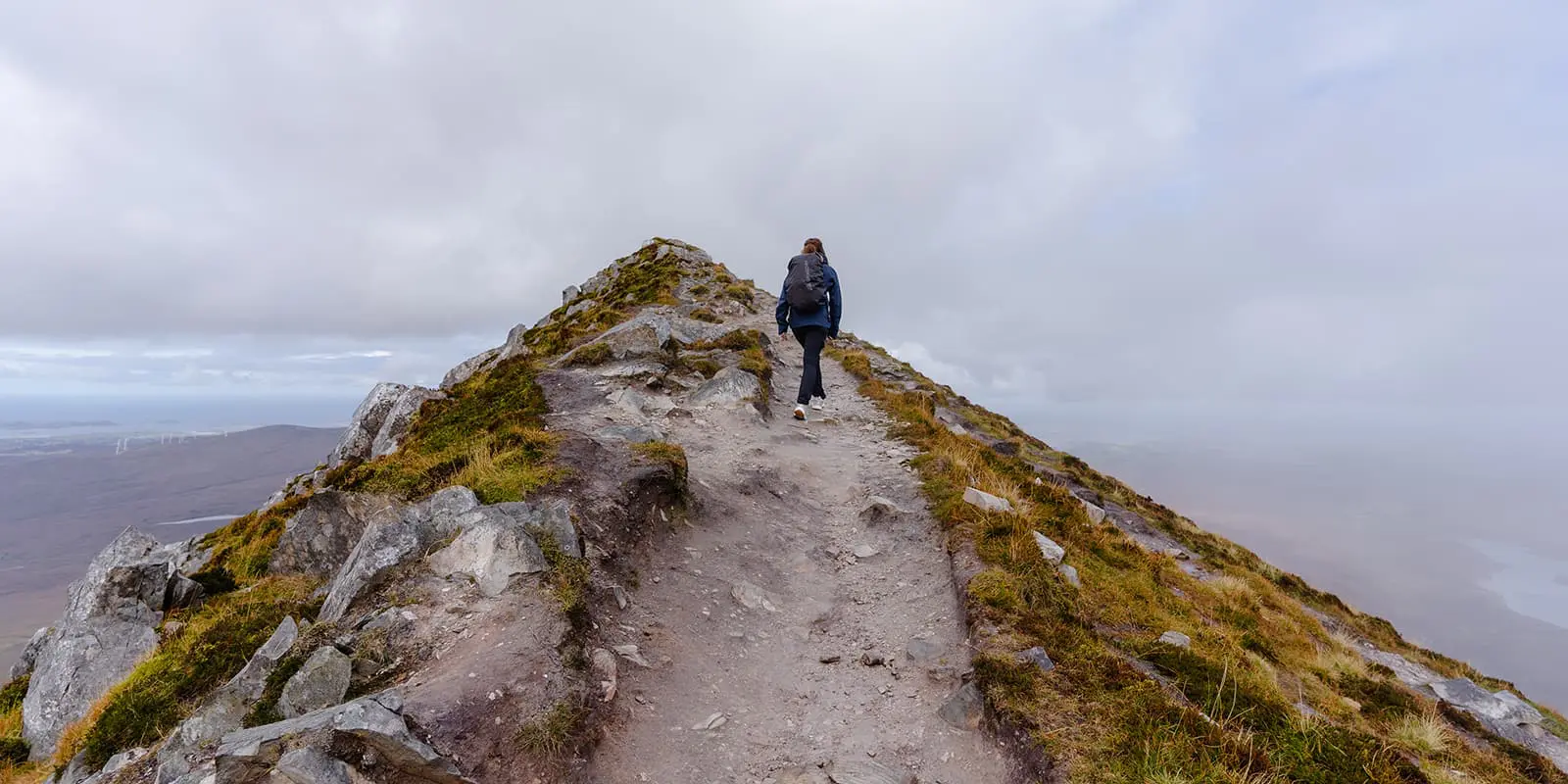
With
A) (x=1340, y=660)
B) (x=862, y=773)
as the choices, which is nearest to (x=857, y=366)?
(x=1340, y=660)

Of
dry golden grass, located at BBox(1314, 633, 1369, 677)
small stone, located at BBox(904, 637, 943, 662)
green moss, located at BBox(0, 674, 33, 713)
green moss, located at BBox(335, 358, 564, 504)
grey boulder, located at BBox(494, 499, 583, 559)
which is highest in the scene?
green moss, located at BBox(335, 358, 564, 504)

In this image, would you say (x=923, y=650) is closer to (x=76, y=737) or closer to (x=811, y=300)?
(x=811, y=300)

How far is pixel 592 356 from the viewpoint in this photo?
21031 mm

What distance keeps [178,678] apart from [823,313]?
13183 mm

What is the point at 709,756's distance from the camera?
6.39 meters

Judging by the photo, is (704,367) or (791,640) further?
(704,367)

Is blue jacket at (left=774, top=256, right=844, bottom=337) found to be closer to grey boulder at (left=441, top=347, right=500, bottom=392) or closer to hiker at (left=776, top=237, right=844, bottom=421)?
hiker at (left=776, top=237, right=844, bottom=421)

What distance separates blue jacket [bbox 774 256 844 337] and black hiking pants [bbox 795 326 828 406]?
17 centimetres

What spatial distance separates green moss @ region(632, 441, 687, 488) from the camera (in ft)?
37.4

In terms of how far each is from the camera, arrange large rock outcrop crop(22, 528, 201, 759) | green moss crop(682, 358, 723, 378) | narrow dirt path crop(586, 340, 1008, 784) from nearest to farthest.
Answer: narrow dirt path crop(586, 340, 1008, 784) < large rock outcrop crop(22, 528, 201, 759) < green moss crop(682, 358, 723, 378)

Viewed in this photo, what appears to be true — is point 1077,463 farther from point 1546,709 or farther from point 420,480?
point 420,480

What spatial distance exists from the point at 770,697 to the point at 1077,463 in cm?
2554

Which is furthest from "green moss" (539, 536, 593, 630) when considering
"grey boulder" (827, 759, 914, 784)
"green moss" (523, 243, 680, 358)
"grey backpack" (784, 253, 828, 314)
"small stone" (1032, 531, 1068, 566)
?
"green moss" (523, 243, 680, 358)

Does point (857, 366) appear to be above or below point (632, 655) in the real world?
above
